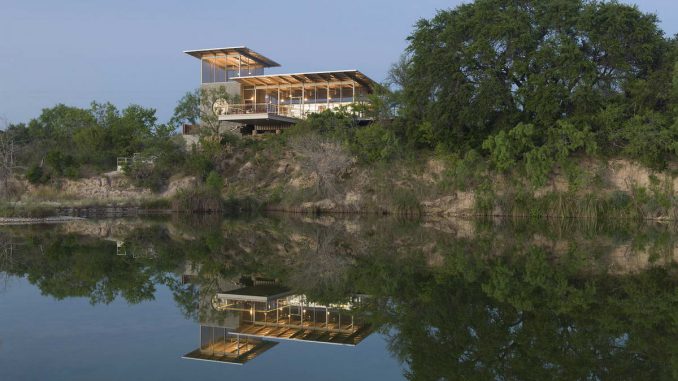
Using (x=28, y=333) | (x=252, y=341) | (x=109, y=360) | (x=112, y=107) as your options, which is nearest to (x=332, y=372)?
(x=252, y=341)

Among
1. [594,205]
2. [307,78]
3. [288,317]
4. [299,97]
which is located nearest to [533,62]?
[594,205]

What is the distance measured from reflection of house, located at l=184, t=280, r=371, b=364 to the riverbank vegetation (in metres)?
24.3

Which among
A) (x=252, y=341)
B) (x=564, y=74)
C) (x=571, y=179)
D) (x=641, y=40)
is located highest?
(x=641, y=40)

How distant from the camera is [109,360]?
287 inches

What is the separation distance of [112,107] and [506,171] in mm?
47571

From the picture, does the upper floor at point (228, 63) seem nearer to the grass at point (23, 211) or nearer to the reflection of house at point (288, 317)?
the grass at point (23, 211)

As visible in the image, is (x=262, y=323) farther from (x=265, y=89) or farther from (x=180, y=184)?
(x=265, y=89)

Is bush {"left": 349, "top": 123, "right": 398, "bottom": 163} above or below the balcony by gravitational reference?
below

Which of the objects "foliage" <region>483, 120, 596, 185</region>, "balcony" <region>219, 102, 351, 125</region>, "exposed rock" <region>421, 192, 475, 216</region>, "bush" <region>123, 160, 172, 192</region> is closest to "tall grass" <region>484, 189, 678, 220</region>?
"foliage" <region>483, 120, 596, 185</region>

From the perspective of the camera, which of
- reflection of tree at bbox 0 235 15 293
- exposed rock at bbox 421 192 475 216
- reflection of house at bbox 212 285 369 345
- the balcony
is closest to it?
reflection of house at bbox 212 285 369 345

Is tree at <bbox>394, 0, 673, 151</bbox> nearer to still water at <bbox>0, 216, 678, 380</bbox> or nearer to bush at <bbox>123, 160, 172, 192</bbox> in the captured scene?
still water at <bbox>0, 216, 678, 380</bbox>

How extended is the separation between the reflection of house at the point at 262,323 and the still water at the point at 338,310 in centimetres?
4

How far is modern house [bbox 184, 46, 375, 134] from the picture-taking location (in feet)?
149

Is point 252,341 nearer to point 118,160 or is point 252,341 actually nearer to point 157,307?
point 157,307
